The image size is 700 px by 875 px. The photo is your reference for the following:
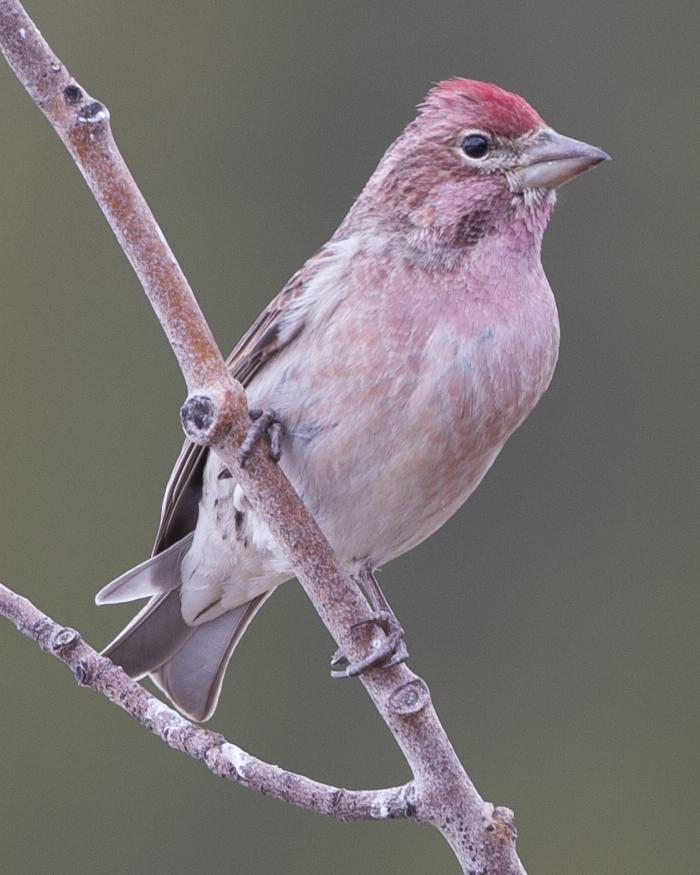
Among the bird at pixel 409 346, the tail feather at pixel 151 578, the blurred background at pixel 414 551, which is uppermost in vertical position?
the bird at pixel 409 346

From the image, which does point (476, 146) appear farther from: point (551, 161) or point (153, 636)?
point (153, 636)

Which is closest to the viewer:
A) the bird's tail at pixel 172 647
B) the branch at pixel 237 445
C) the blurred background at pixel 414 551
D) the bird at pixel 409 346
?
the branch at pixel 237 445

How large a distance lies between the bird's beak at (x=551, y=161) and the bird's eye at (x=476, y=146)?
13cm

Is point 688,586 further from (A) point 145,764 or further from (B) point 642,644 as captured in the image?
(A) point 145,764

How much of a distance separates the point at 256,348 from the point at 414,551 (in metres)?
6.18

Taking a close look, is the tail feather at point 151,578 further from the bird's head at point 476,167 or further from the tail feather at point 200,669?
the bird's head at point 476,167

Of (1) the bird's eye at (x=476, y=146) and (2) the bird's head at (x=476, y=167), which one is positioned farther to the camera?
(1) the bird's eye at (x=476, y=146)

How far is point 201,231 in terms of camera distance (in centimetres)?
1130

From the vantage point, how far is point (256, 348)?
17.1ft

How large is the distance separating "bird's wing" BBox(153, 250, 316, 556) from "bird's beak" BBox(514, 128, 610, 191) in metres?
0.63

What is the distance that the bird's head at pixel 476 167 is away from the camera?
5098 millimetres

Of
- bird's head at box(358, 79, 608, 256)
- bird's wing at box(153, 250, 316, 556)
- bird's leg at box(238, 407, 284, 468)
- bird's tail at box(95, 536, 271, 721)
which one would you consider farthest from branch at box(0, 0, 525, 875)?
bird's tail at box(95, 536, 271, 721)

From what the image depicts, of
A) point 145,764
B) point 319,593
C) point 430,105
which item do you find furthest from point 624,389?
point 319,593

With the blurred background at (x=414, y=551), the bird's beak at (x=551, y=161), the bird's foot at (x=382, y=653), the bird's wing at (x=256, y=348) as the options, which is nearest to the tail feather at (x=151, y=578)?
the bird's wing at (x=256, y=348)
